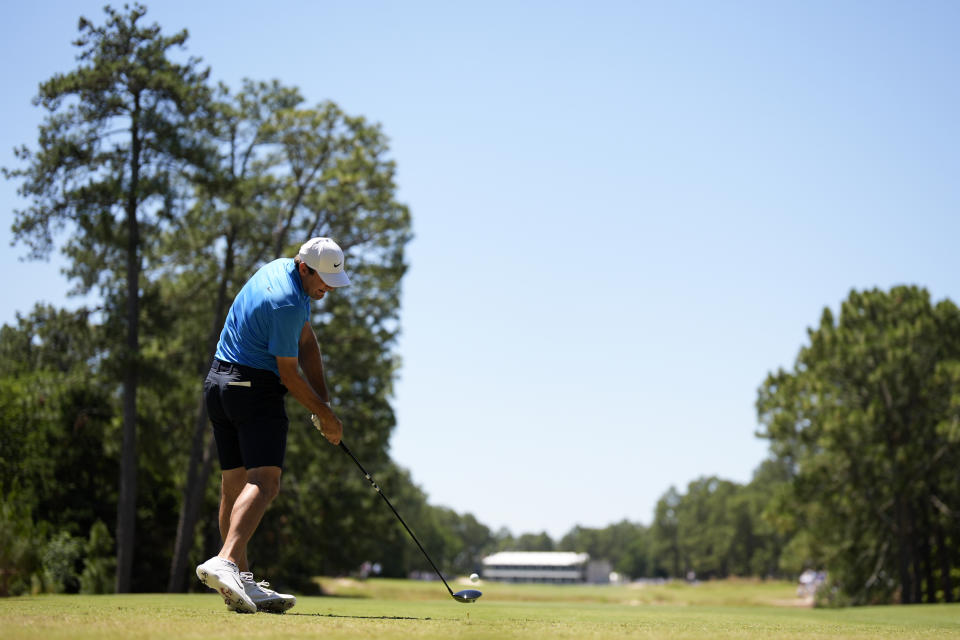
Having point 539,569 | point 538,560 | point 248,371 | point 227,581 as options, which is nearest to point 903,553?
point 248,371

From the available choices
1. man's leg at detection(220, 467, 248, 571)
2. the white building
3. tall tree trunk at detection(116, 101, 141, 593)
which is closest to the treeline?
tall tree trunk at detection(116, 101, 141, 593)

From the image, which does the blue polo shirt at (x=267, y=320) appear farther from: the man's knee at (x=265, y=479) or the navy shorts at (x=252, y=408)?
the man's knee at (x=265, y=479)

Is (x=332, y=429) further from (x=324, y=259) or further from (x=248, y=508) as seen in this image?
(x=324, y=259)

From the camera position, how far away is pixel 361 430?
31.2 m

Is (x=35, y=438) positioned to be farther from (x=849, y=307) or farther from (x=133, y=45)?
(x=849, y=307)

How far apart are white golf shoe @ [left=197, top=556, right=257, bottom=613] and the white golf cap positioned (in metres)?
1.84

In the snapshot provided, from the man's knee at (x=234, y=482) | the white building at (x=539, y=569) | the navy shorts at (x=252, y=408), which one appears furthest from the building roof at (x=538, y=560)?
the navy shorts at (x=252, y=408)

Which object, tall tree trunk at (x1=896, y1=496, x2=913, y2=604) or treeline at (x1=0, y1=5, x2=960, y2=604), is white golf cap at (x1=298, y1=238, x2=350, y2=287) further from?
tall tree trunk at (x1=896, y1=496, x2=913, y2=604)

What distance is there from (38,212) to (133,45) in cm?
509

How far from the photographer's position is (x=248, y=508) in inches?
234

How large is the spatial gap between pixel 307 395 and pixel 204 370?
79.0ft

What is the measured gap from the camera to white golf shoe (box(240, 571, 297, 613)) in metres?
6.00

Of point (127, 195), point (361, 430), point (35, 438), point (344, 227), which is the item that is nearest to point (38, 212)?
point (127, 195)

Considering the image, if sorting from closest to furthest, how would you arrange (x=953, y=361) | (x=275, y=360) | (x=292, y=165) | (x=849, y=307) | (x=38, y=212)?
1. (x=275, y=360)
2. (x=38, y=212)
3. (x=292, y=165)
4. (x=953, y=361)
5. (x=849, y=307)
